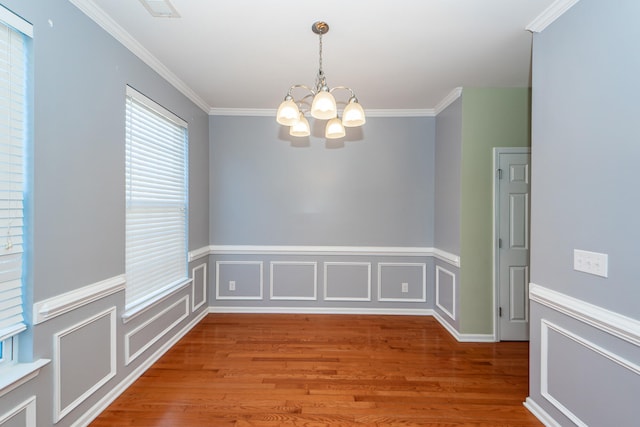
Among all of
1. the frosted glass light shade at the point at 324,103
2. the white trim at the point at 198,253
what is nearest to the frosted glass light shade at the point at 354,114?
the frosted glass light shade at the point at 324,103

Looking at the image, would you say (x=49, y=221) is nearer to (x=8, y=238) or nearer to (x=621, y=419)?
(x=8, y=238)

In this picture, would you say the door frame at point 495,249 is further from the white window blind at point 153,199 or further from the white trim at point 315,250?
the white window blind at point 153,199

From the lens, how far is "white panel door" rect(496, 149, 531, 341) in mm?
3418

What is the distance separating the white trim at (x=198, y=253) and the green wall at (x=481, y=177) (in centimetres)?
305

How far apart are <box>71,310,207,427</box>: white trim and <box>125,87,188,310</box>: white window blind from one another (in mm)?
555

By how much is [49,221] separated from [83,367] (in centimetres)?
98

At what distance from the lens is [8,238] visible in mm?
1600

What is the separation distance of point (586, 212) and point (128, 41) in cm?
333

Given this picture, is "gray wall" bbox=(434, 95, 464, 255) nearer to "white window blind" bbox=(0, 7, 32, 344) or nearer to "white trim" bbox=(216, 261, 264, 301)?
"white trim" bbox=(216, 261, 264, 301)

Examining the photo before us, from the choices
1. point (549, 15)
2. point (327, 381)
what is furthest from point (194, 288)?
point (549, 15)

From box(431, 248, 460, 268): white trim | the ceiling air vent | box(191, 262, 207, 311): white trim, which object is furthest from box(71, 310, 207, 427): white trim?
box(431, 248, 460, 268): white trim

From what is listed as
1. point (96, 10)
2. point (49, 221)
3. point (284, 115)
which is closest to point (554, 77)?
point (284, 115)

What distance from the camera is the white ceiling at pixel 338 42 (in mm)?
2104

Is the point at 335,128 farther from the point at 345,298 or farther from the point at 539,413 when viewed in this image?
the point at 345,298
